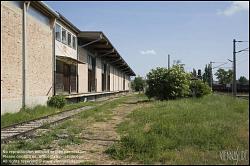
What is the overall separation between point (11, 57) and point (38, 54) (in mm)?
4139

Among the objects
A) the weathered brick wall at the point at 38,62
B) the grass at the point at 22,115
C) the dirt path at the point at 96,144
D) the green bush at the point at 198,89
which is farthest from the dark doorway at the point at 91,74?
the dirt path at the point at 96,144

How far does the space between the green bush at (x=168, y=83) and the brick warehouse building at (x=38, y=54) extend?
226 inches

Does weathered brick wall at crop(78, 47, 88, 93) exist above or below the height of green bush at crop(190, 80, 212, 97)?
above

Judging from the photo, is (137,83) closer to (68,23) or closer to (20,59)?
(68,23)

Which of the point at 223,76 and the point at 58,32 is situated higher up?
the point at 58,32

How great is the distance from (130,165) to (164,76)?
975 inches

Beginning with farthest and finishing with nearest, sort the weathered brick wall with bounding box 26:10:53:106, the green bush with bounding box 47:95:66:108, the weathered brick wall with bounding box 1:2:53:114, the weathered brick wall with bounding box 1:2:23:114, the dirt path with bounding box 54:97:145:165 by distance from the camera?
the green bush with bounding box 47:95:66:108, the weathered brick wall with bounding box 26:10:53:106, the weathered brick wall with bounding box 1:2:53:114, the weathered brick wall with bounding box 1:2:23:114, the dirt path with bounding box 54:97:145:165

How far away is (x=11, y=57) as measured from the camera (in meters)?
16.8

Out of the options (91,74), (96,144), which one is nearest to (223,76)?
(91,74)

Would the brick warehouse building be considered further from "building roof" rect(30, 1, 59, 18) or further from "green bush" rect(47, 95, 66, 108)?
"green bush" rect(47, 95, 66, 108)

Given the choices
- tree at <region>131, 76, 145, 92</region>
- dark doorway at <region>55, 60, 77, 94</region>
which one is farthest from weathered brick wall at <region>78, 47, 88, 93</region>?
tree at <region>131, 76, 145, 92</region>

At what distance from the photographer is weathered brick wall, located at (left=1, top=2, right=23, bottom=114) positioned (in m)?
16.0

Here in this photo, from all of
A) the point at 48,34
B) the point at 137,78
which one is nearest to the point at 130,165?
the point at 48,34

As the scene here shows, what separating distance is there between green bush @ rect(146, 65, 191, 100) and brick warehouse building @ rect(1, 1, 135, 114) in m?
5.74
